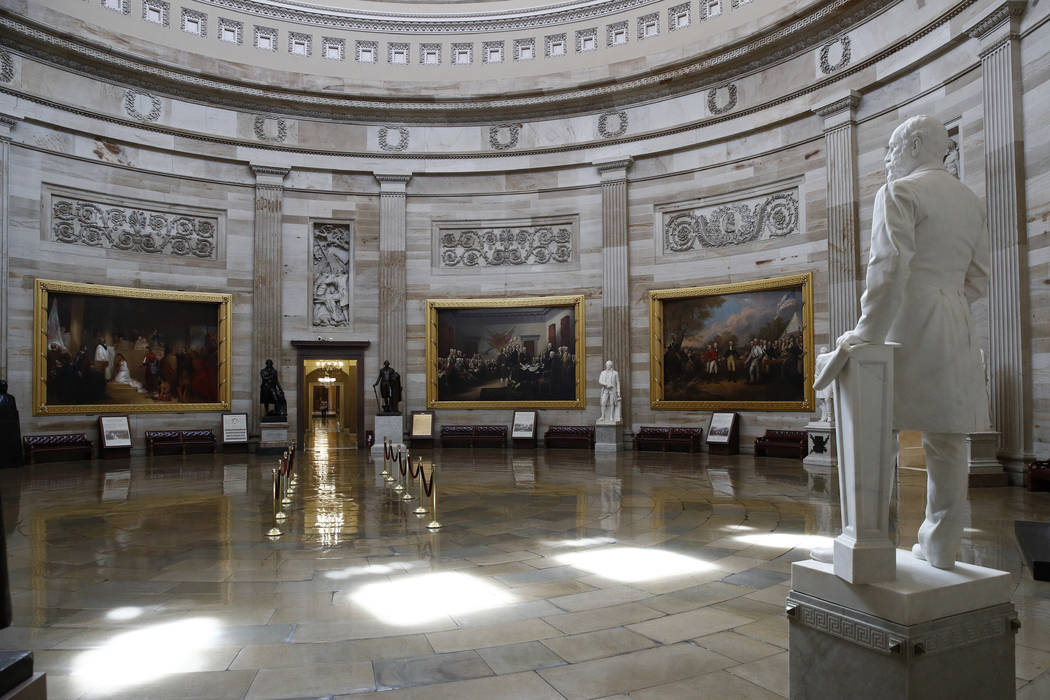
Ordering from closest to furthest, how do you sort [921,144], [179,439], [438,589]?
[921,144] → [438,589] → [179,439]

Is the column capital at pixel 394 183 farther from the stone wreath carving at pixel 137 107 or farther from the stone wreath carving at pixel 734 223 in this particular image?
the stone wreath carving at pixel 734 223

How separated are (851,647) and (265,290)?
900 inches

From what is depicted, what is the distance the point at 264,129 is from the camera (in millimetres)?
24172

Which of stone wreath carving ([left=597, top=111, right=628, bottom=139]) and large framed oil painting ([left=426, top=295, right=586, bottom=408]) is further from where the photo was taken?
large framed oil painting ([left=426, top=295, right=586, bottom=408])

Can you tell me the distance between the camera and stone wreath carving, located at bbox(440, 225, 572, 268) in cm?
2462

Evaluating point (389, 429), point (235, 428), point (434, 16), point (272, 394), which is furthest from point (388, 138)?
point (235, 428)

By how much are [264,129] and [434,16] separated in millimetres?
7606

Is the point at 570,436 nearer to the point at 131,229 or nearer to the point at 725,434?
the point at 725,434

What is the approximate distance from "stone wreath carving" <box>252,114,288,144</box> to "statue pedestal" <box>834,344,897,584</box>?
24106mm

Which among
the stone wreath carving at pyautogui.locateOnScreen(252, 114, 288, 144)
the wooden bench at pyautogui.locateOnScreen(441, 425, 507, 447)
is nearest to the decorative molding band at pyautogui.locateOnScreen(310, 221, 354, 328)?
the stone wreath carving at pyautogui.locateOnScreen(252, 114, 288, 144)

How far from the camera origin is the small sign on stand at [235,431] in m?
22.2

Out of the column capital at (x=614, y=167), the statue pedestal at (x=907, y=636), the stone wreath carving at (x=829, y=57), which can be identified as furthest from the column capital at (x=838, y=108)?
the statue pedestal at (x=907, y=636)

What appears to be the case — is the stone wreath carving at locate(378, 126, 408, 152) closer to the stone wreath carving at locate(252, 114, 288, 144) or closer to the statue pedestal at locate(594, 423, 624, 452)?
the stone wreath carving at locate(252, 114, 288, 144)

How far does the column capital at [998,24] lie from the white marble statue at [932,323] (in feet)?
43.7
